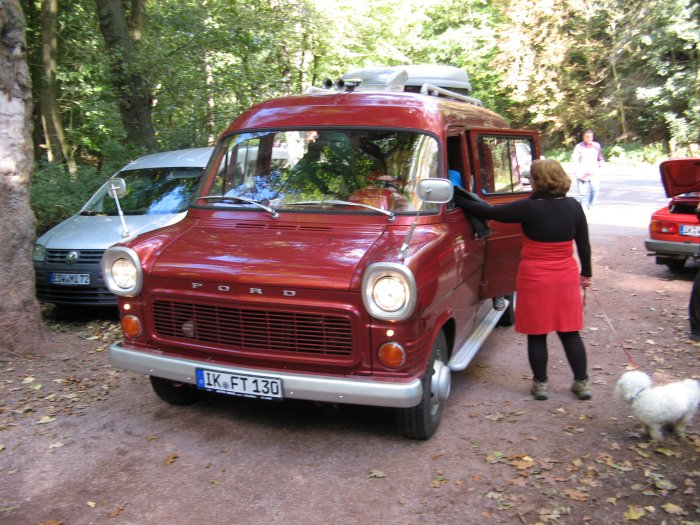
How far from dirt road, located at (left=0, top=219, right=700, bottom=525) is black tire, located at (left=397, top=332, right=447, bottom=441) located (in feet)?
0.33

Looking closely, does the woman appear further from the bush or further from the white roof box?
the bush

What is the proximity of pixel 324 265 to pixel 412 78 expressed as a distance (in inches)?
224

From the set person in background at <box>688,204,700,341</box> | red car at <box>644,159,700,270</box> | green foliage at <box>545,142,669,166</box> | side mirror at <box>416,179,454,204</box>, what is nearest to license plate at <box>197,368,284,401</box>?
side mirror at <box>416,179,454,204</box>

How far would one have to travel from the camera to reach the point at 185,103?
13539 mm

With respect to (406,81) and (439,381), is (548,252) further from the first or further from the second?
(406,81)

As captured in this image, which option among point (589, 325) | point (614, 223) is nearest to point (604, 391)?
point (589, 325)

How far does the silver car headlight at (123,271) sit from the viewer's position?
445 cm

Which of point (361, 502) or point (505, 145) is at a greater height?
point (505, 145)

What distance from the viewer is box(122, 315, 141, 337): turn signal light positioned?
180 inches

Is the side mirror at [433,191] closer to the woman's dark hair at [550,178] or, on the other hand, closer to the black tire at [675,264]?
the woman's dark hair at [550,178]

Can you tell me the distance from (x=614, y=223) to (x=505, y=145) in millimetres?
8586

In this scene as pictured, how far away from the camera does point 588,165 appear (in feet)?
45.1

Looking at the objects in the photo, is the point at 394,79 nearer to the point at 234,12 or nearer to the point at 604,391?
the point at 604,391

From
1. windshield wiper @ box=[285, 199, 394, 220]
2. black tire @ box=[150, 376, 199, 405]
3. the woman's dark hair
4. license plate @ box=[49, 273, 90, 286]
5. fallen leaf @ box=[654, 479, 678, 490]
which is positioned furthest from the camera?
license plate @ box=[49, 273, 90, 286]
